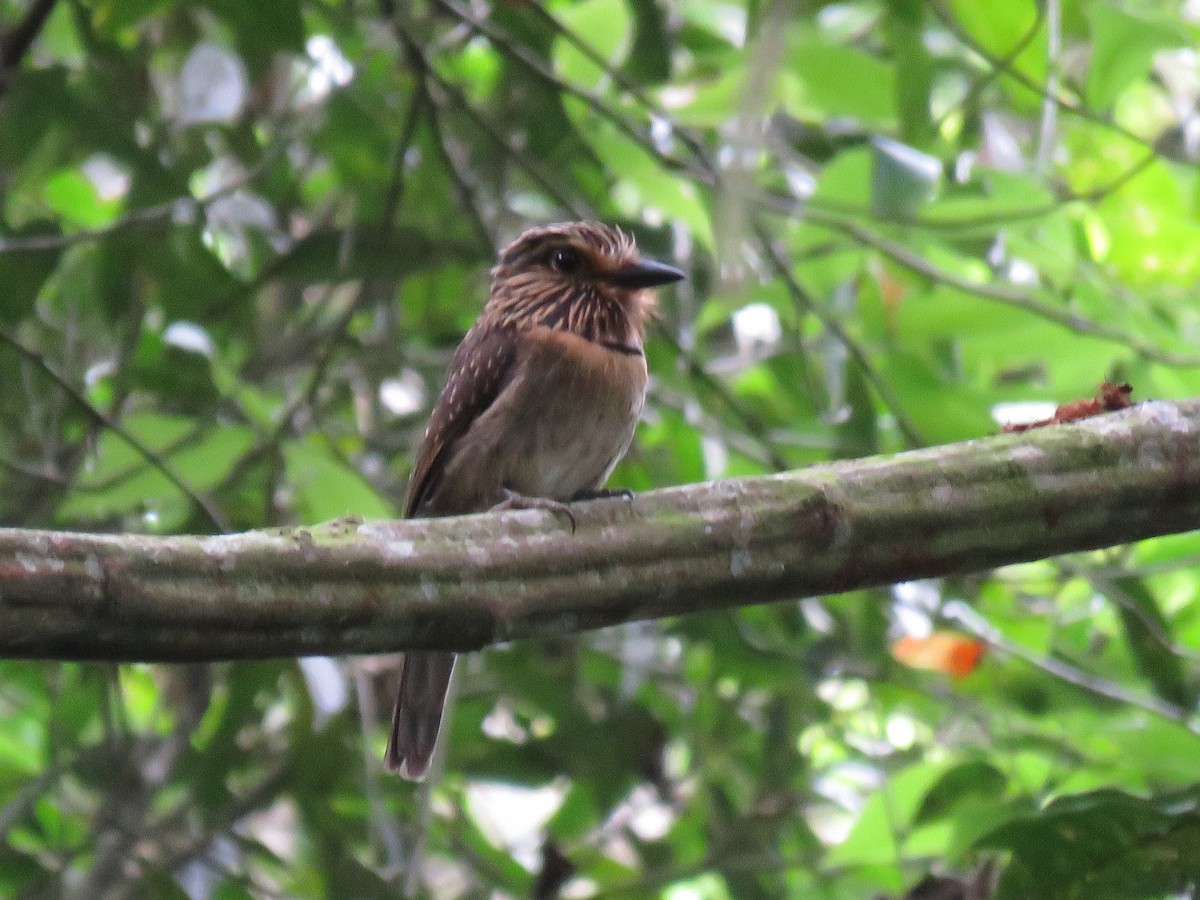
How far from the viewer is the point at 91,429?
2.78 meters

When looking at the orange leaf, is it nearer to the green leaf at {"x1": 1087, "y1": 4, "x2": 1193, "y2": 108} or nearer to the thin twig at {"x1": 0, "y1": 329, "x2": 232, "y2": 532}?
the green leaf at {"x1": 1087, "y1": 4, "x2": 1193, "y2": 108}

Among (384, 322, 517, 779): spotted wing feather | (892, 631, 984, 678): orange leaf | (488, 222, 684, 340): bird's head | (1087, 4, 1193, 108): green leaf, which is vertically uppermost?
(1087, 4, 1193, 108): green leaf

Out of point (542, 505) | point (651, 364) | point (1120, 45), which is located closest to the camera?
point (542, 505)

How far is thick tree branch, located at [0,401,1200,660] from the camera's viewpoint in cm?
145

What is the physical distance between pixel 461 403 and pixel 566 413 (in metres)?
0.25

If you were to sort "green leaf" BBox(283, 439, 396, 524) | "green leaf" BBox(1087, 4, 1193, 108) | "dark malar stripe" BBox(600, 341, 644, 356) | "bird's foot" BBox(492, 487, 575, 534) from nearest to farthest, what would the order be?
"bird's foot" BBox(492, 487, 575, 534), "green leaf" BBox(1087, 4, 1193, 108), "green leaf" BBox(283, 439, 396, 524), "dark malar stripe" BBox(600, 341, 644, 356)

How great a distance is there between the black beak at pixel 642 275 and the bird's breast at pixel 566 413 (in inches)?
8.4

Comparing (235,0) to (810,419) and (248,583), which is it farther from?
(248,583)

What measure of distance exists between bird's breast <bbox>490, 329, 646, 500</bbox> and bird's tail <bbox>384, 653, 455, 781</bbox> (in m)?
0.41

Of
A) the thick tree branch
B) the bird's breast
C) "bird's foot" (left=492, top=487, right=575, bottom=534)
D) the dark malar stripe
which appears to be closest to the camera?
the thick tree branch

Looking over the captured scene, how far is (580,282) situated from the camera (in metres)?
3.23

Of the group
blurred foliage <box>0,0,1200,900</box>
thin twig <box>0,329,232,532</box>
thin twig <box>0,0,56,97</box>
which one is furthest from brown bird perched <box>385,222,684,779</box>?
thin twig <box>0,0,56,97</box>

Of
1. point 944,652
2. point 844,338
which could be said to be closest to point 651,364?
point 844,338

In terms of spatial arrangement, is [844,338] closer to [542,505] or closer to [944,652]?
[944,652]
